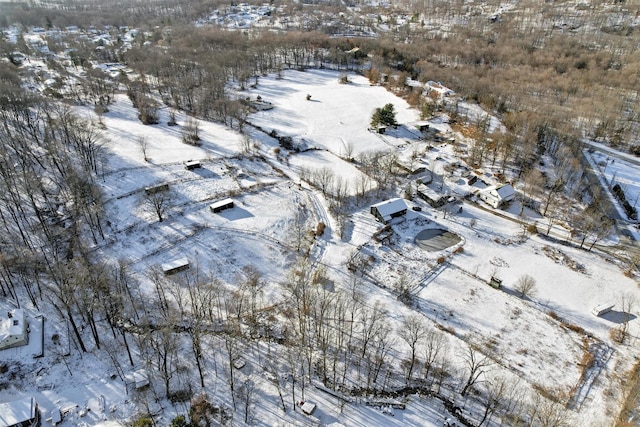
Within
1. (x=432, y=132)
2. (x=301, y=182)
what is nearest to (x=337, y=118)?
(x=432, y=132)

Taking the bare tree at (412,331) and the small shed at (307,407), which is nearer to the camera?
the small shed at (307,407)

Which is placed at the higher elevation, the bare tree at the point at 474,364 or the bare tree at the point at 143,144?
the bare tree at the point at 143,144

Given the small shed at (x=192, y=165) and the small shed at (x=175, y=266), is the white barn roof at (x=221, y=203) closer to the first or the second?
the small shed at (x=175, y=266)

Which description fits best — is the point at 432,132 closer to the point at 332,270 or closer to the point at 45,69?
the point at 332,270

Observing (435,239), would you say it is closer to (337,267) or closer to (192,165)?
(337,267)

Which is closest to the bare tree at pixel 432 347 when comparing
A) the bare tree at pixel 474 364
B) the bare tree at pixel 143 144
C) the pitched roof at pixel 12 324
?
the bare tree at pixel 474 364

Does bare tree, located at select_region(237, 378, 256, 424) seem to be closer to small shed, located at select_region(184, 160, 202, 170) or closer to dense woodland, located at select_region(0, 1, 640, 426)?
dense woodland, located at select_region(0, 1, 640, 426)
